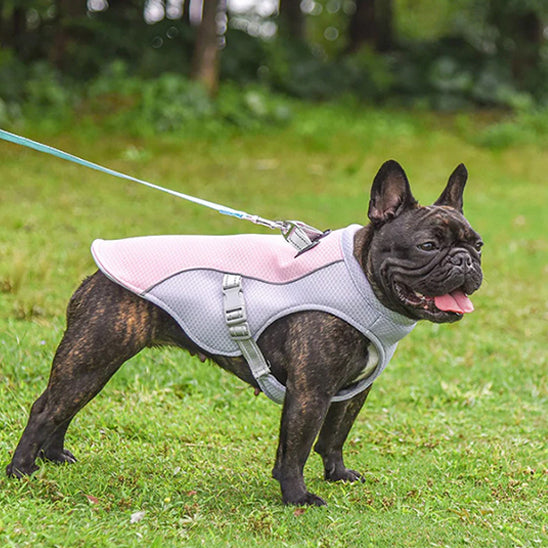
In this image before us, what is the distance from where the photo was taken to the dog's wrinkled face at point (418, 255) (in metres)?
3.95

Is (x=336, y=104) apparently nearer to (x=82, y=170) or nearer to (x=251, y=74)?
(x=251, y=74)

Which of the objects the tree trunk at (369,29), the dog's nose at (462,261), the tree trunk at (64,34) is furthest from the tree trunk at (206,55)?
the dog's nose at (462,261)

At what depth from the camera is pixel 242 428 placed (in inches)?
221

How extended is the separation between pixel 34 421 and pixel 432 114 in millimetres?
16653

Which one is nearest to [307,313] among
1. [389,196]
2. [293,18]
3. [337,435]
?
[389,196]

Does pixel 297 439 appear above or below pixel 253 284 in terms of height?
below

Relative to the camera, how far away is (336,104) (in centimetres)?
1945

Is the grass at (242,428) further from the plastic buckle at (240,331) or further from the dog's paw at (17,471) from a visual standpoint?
the plastic buckle at (240,331)

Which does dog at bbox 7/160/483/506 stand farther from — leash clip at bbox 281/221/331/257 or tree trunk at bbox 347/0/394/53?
tree trunk at bbox 347/0/394/53

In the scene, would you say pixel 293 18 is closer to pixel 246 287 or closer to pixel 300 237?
pixel 300 237

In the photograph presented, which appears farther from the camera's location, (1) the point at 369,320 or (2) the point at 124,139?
(2) the point at 124,139

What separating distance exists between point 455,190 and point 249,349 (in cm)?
133

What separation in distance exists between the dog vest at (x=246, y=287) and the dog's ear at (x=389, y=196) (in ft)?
0.75

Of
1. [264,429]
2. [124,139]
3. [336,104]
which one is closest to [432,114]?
[336,104]
